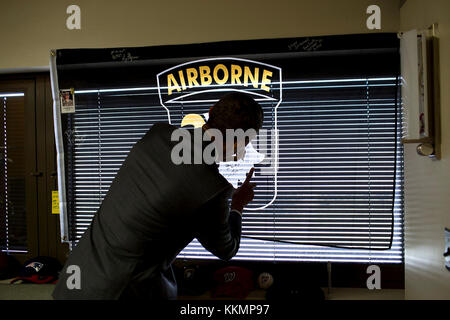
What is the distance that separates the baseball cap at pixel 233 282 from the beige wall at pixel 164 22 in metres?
1.57

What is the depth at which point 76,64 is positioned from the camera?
243 cm

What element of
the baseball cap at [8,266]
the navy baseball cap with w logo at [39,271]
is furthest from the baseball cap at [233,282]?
the baseball cap at [8,266]

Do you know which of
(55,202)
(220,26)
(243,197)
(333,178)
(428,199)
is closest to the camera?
(243,197)

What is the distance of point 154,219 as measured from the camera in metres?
1.26

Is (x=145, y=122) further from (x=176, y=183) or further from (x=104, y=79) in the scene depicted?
(x=176, y=183)

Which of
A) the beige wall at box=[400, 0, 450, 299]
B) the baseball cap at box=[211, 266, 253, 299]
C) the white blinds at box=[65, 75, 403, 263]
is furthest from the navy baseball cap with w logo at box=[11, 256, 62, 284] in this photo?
the beige wall at box=[400, 0, 450, 299]

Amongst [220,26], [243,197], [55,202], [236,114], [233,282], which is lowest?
[233,282]

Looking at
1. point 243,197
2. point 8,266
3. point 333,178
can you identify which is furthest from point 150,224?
point 8,266

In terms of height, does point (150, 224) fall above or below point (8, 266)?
above

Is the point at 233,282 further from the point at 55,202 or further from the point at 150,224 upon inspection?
the point at 55,202

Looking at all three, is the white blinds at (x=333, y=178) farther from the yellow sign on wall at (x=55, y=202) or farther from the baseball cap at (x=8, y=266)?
the baseball cap at (x=8, y=266)

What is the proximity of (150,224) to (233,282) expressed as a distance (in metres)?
1.20

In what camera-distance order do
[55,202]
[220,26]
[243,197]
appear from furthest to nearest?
[55,202] → [220,26] → [243,197]

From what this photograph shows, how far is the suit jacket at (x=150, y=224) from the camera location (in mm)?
1257
